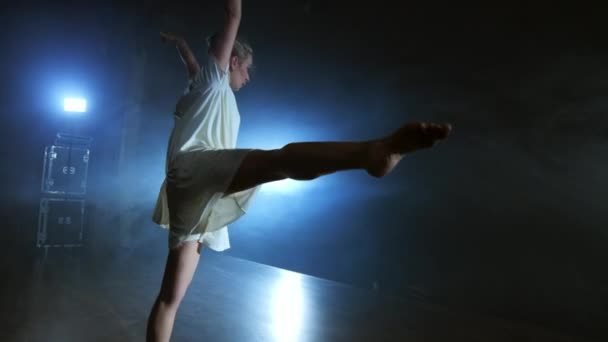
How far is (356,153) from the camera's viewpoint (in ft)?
2.37

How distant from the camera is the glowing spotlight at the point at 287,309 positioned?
66.3 inches

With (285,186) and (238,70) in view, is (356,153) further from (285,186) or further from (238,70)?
(285,186)

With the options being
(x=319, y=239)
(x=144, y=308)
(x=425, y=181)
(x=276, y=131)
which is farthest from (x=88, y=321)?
(x=276, y=131)

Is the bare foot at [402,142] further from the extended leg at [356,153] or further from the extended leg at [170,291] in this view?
the extended leg at [170,291]

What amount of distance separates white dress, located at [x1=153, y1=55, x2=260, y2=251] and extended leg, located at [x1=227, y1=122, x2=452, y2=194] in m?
0.13

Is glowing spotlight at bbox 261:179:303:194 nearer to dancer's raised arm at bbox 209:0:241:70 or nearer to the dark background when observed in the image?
the dark background

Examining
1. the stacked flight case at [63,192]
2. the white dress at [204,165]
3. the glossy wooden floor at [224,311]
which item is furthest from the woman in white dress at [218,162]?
the stacked flight case at [63,192]

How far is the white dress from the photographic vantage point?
877 mm

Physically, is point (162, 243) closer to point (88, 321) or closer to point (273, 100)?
point (273, 100)

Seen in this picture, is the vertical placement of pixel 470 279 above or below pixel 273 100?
below

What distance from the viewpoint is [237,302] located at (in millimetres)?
2201

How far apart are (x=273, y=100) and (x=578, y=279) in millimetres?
2895

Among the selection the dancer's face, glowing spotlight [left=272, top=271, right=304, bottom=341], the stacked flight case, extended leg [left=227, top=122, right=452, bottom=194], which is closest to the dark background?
the stacked flight case

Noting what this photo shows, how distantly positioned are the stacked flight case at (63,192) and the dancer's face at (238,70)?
3.58 m
